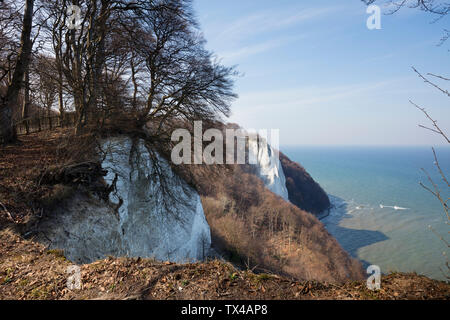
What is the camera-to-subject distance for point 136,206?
6863 mm

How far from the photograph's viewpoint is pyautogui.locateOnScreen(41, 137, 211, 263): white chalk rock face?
4555 millimetres

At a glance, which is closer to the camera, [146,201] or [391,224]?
[146,201]

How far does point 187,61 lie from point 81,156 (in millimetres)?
4504

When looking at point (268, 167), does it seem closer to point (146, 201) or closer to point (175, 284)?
point (146, 201)

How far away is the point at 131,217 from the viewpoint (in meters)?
6.47

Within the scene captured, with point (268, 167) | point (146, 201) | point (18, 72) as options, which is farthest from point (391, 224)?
point (18, 72)

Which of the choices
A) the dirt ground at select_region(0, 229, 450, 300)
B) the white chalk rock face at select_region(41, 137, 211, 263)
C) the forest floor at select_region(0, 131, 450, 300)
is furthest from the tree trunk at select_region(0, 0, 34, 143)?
the dirt ground at select_region(0, 229, 450, 300)

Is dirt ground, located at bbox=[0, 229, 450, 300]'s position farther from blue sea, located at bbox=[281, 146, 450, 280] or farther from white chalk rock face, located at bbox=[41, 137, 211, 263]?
blue sea, located at bbox=[281, 146, 450, 280]

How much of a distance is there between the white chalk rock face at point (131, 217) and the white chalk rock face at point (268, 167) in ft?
76.6

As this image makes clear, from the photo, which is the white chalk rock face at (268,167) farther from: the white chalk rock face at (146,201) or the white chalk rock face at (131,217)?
the white chalk rock face at (146,201)

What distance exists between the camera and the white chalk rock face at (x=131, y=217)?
455 centimetres

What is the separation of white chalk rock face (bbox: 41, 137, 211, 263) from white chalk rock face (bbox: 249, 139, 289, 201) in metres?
23.3

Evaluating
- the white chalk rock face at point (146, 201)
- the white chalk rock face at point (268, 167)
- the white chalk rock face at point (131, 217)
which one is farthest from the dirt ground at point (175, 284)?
the white chalk rock face at point (268, 167)

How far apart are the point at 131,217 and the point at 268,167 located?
27.9 metres
